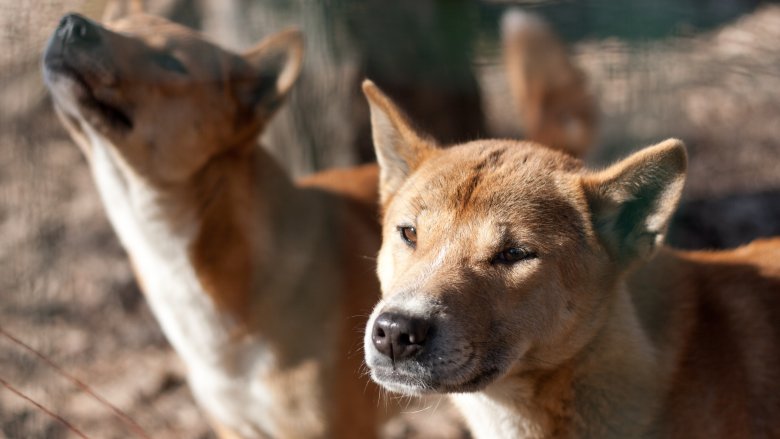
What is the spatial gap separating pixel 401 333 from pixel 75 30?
202cm

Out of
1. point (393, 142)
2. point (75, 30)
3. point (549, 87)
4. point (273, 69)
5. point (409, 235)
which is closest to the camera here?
point (409, 235)

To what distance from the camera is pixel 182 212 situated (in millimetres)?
3799

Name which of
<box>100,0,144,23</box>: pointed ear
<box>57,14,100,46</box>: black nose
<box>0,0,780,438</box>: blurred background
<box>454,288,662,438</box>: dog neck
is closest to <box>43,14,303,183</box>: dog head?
<box>57,14,100,46</box>: black nose

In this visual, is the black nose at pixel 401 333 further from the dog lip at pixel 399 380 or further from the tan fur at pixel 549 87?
the tan fur at pixel 549 87

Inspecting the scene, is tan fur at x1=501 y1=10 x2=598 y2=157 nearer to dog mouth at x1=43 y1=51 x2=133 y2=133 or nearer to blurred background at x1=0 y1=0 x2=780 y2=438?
blurred background at x1=0 y1=0 x2=780 y2=438

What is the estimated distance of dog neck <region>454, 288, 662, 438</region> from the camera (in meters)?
2.70

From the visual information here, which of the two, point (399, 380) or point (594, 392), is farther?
point (594, 392)

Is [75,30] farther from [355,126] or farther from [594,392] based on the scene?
[594,392]

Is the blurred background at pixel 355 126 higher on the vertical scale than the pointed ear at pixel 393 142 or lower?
lower

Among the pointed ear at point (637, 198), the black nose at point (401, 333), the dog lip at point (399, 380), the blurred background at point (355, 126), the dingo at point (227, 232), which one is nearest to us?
the black nose at point (401, 333)

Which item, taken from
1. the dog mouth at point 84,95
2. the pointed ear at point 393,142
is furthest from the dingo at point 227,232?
the pointed ear at point 393,142

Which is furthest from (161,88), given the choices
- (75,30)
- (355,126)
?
(355,126)

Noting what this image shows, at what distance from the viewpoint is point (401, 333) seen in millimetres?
2350

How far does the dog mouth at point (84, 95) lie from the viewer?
3506mm
